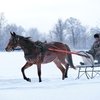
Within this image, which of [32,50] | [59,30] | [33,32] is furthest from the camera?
[33,32]

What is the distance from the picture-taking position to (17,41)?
11828 millimetres

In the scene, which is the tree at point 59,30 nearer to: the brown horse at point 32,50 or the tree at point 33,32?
the tree at point 33,32

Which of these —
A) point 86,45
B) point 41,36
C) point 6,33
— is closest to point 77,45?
point 86,45

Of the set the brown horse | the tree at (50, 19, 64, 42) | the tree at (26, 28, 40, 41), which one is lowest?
the brown horse

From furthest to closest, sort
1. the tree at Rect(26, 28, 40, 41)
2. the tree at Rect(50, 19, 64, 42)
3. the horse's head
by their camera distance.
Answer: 1. the tree at Rect(26, 28, 40, 41)
2. the tree at Rect(50, 19, 64, 42)
3. the horse's head

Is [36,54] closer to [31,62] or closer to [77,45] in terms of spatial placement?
[31,62]

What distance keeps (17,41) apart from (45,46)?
990mm

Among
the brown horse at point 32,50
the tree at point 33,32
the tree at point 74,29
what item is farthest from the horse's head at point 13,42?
the tree at point 33,32

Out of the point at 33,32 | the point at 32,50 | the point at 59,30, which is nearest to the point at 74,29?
the point at 59,30

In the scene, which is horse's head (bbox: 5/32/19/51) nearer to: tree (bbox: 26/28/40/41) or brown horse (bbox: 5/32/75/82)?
brown horse (bbox: 5/32/75/82)

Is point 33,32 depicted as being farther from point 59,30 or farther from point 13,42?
point 13,42

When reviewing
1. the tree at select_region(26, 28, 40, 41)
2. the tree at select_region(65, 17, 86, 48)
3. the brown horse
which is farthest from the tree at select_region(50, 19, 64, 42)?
the brown horse

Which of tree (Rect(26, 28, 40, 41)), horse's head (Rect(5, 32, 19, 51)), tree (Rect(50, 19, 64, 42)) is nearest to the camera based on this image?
horse's head (Rect(5, 32, 19, 51))

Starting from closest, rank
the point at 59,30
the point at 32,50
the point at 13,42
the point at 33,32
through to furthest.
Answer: the point at 13,42 < the point at 32,50 < the point at 59,30 < the point at 33,32
